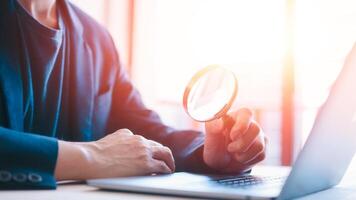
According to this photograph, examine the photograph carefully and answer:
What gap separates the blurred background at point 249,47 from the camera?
301 centimetres

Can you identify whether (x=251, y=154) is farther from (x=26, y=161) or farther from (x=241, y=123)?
(x=26, y=161)

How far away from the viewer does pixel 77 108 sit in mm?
1317

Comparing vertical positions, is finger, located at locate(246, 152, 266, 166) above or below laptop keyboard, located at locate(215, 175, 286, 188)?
below

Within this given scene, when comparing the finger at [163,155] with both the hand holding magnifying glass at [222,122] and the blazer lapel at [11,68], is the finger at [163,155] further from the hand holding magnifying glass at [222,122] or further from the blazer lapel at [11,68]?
the blazer lapel at [11,68]

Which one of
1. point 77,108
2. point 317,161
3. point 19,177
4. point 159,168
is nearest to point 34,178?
point 19,177

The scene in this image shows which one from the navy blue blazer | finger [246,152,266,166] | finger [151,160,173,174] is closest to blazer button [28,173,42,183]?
the navy blue blazer

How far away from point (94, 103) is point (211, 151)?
50 cm

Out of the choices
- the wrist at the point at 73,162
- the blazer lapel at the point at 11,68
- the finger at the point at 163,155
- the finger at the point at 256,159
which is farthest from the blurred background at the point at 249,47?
the wrist at the point at 73,162

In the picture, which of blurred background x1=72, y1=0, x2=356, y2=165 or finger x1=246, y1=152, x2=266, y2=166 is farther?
blurred background x1=72, y1=0, x2=356, y2=165

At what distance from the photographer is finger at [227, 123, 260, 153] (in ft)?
3.28

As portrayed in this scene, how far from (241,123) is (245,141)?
0.17ft

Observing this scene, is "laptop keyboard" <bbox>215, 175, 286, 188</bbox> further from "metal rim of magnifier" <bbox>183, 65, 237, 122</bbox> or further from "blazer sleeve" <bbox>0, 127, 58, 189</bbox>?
"blazer sleeve" <bbox>0, 127, 58, 189</bbox>

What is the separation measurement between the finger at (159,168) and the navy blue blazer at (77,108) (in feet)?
0.58

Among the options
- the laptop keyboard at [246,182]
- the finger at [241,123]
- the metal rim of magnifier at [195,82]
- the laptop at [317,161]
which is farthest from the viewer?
the finger at [241,123]
